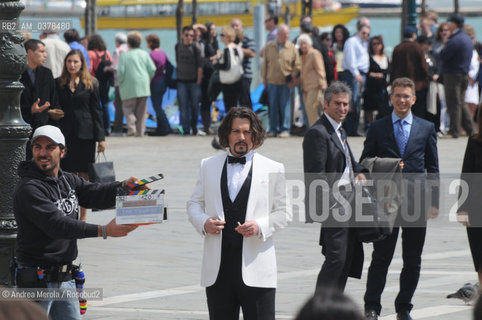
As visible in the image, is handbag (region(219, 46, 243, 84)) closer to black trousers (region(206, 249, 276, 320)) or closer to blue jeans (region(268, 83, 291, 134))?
blue jeans (region(268, 83, 291, 134))

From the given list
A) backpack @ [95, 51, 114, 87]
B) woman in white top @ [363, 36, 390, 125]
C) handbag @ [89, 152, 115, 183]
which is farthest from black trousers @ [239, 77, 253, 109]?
handbag @ [89, 152, 115, 183]

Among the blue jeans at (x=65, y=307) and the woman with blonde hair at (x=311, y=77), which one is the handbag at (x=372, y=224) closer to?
the blue jeans at (x=65, y=307)

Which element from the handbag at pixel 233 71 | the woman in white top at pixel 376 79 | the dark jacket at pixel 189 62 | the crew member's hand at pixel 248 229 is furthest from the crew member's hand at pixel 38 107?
the woman in white top at pixel 376 79

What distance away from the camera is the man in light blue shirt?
70.7 feet

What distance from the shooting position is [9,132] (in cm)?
726

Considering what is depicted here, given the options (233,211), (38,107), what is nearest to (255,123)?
(233,211)

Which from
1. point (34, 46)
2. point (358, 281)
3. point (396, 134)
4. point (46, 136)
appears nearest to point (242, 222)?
point (46, 136)

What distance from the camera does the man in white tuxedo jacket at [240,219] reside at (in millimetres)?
6328

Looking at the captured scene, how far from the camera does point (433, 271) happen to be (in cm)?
1047

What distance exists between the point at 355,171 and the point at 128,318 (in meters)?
1.91

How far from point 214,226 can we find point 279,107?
15602 millimetres

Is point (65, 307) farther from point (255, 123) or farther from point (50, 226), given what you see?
point (255, 123)

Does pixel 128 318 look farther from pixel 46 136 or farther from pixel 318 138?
pixel 46 136

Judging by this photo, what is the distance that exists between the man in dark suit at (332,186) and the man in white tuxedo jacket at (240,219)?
4.83 ft
